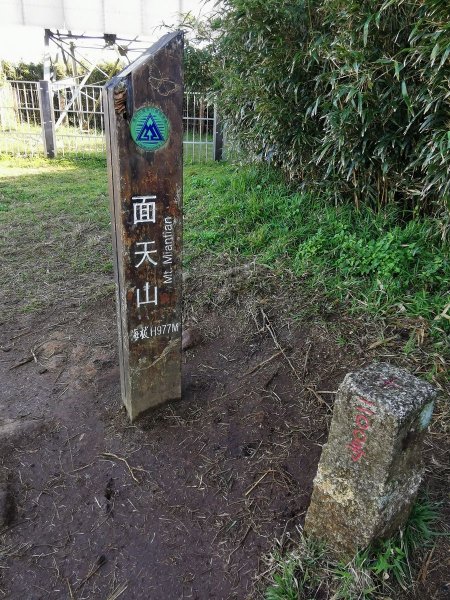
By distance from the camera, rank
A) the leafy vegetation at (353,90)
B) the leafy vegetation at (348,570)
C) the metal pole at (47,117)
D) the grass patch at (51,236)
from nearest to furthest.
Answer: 1. the leafy vegetation at (348,570)
2. the leafy vegetation at (353,90)
3. the grass patch at (51,236)
4. the metal pole at (47,117)

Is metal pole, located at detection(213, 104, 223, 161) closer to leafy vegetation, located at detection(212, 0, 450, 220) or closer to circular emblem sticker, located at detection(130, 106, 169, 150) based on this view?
leafy vegetation, located at detection(212, 0, 450, 220)

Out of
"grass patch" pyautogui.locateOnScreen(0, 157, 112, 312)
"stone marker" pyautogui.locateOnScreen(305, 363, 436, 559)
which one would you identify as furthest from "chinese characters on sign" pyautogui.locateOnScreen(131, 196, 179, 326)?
"grass patch" pyautogui.locateOnScreen(0, 157, 112, 312)

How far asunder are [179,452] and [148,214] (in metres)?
1.29

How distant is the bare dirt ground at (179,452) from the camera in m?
1.84

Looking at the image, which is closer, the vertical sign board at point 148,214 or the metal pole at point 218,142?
the vertical sign board at point 148,214

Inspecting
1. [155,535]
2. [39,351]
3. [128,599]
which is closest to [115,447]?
[155,535]

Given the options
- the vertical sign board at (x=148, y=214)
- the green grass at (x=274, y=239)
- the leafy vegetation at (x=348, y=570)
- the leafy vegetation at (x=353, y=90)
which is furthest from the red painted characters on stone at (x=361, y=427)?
the leafy vegetation at (x=353, y=90)

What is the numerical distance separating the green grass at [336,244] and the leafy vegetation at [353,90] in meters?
0.20

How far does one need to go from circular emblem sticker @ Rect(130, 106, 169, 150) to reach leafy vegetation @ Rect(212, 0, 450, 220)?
57.1 inches

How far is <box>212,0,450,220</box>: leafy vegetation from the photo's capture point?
2.60 meters

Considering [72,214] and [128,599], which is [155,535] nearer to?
[128,599]

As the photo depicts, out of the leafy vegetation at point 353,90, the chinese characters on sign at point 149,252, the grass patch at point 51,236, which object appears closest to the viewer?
the chinese characters on sign at point 149,252

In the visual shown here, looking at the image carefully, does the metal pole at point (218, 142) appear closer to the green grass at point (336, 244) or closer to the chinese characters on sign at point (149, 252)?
the green grass at point (336, 244)

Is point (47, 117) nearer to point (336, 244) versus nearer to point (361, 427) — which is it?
point (336, 244)
